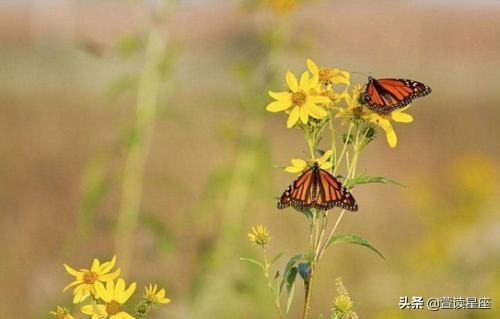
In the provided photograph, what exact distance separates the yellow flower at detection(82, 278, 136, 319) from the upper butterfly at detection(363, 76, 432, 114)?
0.32m

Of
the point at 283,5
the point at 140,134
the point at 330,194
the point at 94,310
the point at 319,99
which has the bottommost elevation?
the point at 94,310

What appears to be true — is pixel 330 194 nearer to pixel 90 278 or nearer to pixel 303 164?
pixel 303 164

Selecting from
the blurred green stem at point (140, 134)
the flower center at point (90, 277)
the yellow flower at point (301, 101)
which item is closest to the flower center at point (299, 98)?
the yellow flower at point (301, 101)

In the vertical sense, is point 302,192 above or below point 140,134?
below

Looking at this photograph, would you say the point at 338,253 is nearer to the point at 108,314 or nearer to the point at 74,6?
the point at 74,6

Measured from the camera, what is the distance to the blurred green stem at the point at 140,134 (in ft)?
6.26

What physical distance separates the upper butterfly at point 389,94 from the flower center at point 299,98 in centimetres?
7

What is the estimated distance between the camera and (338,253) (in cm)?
329

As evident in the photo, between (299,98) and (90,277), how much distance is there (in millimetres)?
285

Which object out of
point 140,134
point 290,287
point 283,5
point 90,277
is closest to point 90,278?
point 90,277

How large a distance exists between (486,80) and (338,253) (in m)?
1.98

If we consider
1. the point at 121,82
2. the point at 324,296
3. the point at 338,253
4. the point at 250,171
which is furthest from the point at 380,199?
the point at 121,82

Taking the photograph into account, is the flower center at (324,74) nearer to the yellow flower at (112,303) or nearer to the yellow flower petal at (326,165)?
the yellow flower petal at (326,165)

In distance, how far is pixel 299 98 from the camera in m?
0.87
